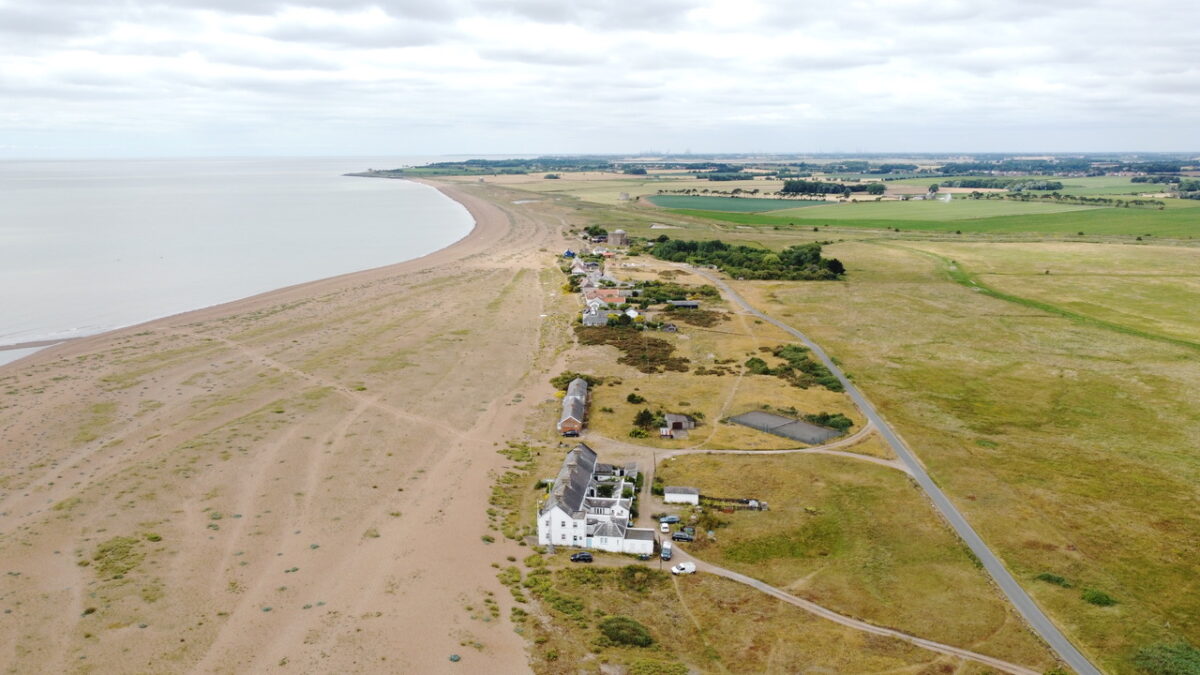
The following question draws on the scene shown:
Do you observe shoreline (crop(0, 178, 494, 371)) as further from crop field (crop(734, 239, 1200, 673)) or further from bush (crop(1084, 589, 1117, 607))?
bush (crop(1084, 589, 1117, 607))

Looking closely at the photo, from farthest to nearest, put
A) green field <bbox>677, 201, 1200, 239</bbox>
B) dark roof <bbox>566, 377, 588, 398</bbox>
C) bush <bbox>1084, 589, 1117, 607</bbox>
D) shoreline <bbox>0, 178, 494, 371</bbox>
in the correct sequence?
green field <bbox>677, 201, 1200, 239</bbox> → shoreline <bbox>0, 178, 494, 371</bbox> → dark roof <bbox>566, 377, 588, 398</bbox> → bush <bbox>1084, 589, 1117, 607</bbox>

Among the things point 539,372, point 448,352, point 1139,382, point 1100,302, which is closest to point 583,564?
point 539,372

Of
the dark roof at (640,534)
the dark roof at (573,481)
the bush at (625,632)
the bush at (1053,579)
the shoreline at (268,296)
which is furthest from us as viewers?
the shoreline at (268,296)

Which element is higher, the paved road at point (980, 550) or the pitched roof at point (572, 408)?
the pitched roof at point (572, 408)

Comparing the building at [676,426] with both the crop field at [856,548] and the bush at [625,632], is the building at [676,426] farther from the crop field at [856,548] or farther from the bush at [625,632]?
the bush at [625,632]

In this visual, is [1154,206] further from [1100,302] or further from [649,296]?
[649,296]

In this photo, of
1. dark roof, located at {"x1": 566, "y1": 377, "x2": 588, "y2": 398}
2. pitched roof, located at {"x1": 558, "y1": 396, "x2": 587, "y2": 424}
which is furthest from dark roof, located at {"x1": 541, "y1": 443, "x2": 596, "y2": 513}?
dark roof, located at {"x1": 566, "y1": 377, "x2": 588, "y2": 398}

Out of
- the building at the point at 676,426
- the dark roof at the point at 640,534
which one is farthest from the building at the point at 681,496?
the building at the point at 676,426
